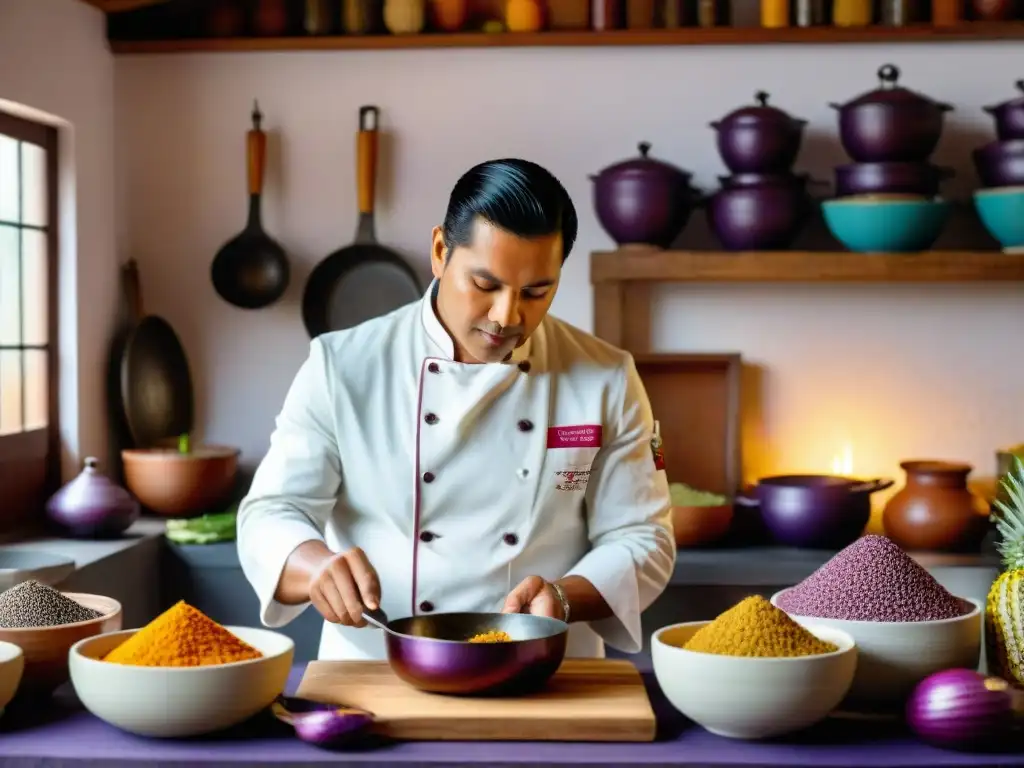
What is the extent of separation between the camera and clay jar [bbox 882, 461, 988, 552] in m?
3.34

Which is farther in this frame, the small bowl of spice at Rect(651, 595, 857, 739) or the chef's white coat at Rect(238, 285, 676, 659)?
the chef's white coat at Rect(238, 285, 676, 659)

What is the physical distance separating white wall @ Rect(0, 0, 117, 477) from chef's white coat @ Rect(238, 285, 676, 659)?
61.7 inches

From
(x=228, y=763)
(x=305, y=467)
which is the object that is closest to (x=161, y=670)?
(x=228, y=763)

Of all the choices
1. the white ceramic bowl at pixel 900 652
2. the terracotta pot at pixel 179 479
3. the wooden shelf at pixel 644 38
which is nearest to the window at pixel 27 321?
the terracotta pot at pixel 179 479

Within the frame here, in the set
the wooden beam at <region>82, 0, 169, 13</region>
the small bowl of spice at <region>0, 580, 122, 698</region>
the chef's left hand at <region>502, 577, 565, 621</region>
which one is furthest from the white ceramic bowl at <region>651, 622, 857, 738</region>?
the wooden beam at <region>82, 0, 169, 13</region>

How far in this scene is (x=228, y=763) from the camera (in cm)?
142

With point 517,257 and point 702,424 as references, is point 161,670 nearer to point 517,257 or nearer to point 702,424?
point 517,257

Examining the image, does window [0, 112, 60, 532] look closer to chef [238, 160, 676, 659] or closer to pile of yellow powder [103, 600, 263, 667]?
chef [238, 160, 676, 659]

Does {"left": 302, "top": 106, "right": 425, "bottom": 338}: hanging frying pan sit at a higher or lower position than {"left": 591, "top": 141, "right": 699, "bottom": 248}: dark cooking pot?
lower

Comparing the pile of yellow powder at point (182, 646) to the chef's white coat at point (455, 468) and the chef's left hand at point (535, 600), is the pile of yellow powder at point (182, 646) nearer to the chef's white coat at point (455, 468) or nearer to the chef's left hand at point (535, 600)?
the chef's left hand at point (535, 600)

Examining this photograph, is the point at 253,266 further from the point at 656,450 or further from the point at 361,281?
the point at 656,450

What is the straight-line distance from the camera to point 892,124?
3.41m

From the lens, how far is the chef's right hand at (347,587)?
66.6 inches

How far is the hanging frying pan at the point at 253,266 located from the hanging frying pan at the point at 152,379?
0.74 feet
